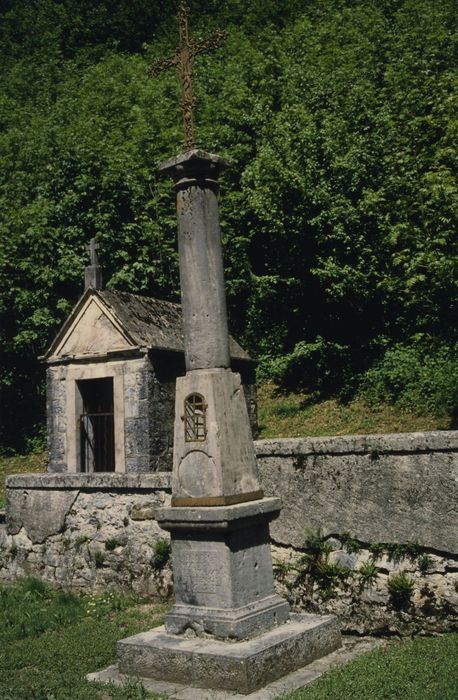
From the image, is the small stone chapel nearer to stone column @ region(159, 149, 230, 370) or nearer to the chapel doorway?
the chapel doorway

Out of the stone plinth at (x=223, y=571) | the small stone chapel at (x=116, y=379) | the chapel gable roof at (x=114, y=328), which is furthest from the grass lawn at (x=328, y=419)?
the stone plinth at (x=223, y=571)

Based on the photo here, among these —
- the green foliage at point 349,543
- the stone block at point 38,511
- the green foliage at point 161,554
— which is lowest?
the green foliage at point 161,554

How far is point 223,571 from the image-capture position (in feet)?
17.5

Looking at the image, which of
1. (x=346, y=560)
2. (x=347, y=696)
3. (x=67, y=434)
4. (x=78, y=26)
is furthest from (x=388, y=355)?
(x=78, y=26)

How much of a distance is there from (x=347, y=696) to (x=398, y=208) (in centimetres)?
1119

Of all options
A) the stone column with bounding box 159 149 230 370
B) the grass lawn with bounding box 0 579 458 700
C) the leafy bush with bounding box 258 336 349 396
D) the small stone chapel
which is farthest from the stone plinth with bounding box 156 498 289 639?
the leafy bush with bounding box 258 336 349 396

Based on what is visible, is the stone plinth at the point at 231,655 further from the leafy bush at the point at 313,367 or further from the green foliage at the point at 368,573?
the leafy bush at the point at 313,367

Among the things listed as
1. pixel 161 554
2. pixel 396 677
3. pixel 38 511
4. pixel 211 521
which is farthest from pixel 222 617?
pixel 38 511

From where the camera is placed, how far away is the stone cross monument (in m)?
5.19

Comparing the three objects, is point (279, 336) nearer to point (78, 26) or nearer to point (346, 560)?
point (346, 560)

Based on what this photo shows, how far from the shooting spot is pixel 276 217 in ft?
51.7

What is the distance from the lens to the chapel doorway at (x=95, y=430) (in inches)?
454

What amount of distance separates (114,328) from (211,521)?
238 inches

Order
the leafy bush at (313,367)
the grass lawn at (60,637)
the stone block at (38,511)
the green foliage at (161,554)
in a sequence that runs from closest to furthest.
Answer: the grass lawn at (60,637), the green foliage at (161,554), the stone block at (38,511), the leafy bush at (313,367)
